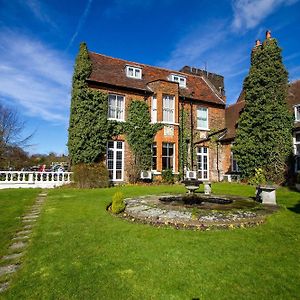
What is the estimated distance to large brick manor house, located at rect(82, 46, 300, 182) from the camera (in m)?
21.1


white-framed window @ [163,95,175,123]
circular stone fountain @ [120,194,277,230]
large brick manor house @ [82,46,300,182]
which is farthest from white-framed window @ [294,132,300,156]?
circular stone fountain @ [120,194,277,230]

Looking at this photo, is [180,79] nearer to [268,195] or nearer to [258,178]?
[258,178]

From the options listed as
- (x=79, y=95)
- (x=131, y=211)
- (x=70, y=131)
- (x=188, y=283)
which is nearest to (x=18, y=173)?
(x=70, y=131)

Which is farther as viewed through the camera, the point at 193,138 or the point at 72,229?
the point at 193,138

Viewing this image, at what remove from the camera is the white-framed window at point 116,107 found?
2119 cm

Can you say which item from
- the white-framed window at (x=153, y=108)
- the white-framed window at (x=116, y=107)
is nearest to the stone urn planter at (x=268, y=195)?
the white-framed window at (x=153, y=108)

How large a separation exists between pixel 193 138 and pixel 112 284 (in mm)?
20790

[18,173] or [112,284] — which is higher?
[18,173]

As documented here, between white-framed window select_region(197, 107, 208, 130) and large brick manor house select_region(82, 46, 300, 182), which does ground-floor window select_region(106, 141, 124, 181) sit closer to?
large brick manor house select_region(82, 46, 300, 182)

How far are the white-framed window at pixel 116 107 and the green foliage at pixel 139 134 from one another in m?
0.66

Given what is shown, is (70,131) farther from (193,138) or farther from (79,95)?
(193,138)

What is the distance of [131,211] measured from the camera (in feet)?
29.9

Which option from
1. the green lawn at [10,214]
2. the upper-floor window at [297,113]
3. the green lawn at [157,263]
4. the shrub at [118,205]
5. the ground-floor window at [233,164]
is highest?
the upper-floor window at [297,113]

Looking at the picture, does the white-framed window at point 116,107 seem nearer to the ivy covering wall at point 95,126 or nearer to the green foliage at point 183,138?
the ivy covering wall at point 95,126
